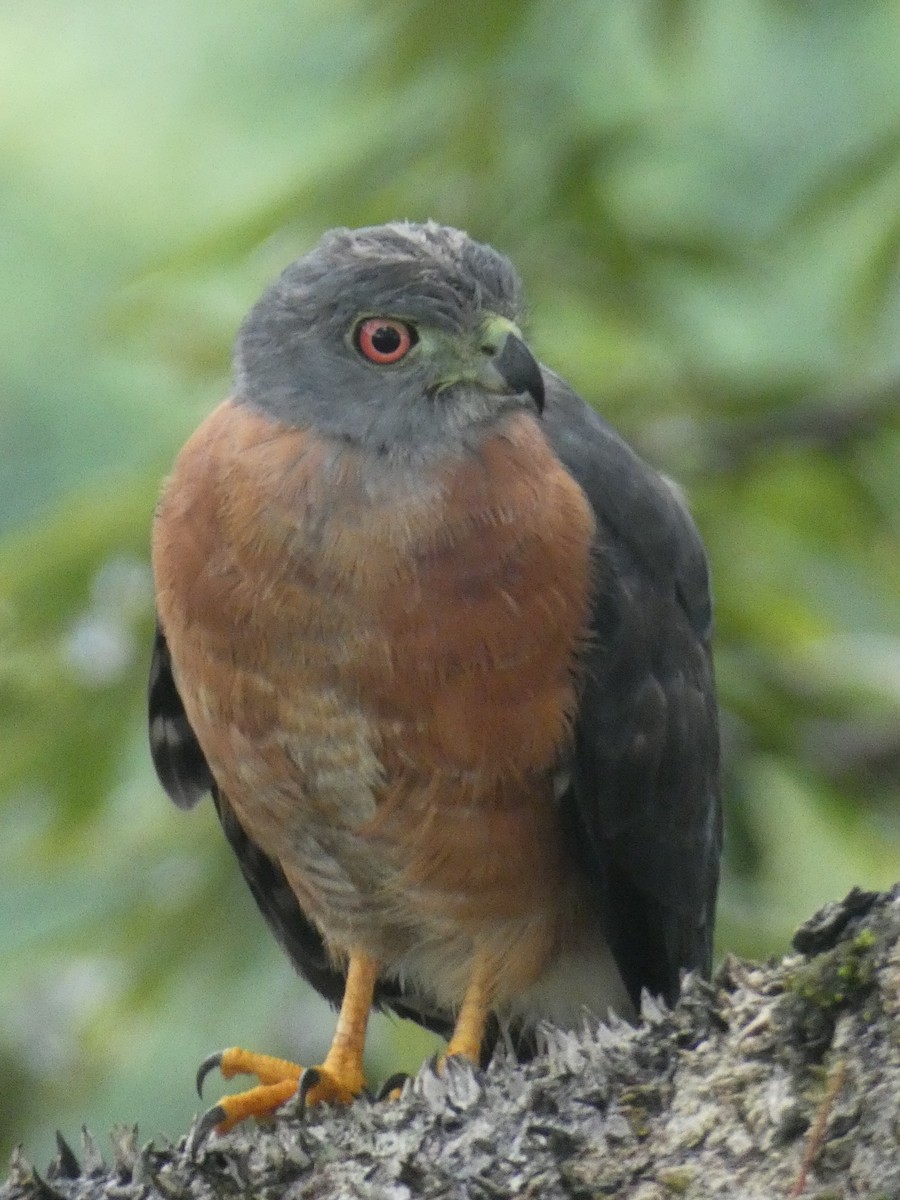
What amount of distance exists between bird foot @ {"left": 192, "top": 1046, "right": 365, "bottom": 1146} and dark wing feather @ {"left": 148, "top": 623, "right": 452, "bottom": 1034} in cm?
53

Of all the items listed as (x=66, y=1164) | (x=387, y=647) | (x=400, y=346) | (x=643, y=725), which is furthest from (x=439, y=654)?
(x=66, y=1164)

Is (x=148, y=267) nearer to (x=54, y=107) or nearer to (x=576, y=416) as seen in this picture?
(x=576, y=416)

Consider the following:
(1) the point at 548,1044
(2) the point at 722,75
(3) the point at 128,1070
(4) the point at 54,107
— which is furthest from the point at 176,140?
(1) the point at 548,1044

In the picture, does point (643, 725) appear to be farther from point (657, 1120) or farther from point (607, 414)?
point (657, 1120)

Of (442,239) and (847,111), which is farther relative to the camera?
(847,111)

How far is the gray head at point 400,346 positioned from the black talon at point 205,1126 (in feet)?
5.10

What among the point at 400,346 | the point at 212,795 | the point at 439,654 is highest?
the point at 400,346

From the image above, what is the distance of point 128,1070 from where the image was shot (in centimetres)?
563

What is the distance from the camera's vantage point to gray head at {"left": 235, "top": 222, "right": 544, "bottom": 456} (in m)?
4.30

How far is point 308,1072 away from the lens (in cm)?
411

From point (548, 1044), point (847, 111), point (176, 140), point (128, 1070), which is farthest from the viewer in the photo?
point (176, 140)

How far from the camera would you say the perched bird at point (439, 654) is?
4062mm

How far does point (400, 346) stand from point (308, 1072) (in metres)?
1.72

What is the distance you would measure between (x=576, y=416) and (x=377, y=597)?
0.89m
